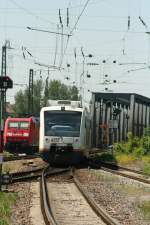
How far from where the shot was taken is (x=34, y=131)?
4872 centimetres

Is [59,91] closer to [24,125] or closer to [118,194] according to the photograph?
[24,125]

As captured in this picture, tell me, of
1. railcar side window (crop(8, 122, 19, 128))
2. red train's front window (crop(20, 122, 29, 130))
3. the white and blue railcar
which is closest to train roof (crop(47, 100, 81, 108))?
the white and blue railcar

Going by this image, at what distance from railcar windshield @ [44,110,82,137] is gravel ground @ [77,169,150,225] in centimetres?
248

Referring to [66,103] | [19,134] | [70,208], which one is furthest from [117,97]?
[70,208]

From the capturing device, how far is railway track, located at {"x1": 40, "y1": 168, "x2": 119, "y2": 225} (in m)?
11.9

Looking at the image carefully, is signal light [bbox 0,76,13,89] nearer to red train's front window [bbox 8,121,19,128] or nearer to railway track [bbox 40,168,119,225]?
railway track [bbox 40,168,119,225]

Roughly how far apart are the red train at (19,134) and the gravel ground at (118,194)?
21670 millimetres

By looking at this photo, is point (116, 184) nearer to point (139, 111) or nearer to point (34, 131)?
point (34, 131)

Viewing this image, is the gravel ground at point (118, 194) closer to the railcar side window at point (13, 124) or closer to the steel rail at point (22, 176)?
the steel rail at point (22, 176)

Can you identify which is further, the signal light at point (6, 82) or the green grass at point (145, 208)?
the signal light at point (6, 82)

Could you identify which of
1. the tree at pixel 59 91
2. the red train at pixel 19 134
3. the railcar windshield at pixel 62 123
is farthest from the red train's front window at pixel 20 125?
the tree at pixel 59 91

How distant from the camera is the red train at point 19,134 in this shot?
154 ft

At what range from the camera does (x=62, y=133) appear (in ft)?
89.8

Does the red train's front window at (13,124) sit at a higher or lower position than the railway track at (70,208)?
lower
